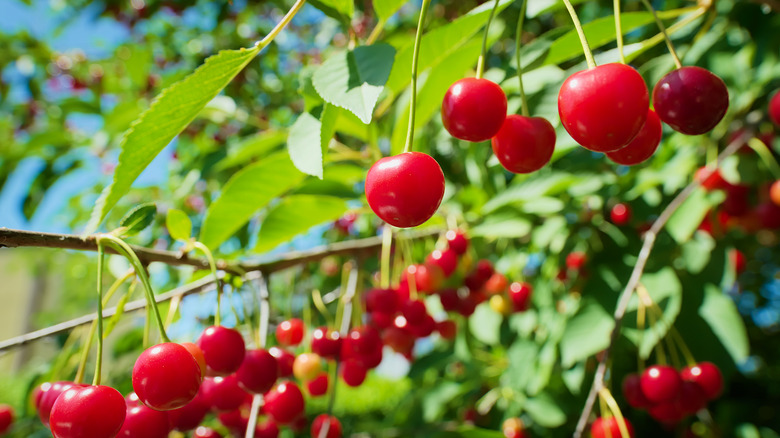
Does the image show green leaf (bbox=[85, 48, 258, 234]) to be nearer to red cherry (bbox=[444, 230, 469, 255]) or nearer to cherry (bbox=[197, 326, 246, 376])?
cherry (bbox=[197, 326, 246, 376])

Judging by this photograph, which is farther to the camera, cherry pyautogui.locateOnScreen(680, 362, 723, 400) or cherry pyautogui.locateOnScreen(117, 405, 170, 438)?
cherry pyautogui.locateOnScreen(680, 362, 723, 400)

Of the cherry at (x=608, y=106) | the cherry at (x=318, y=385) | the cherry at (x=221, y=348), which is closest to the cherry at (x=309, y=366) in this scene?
the cherry at (x=318, y=385)

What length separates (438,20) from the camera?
2943 millimetres

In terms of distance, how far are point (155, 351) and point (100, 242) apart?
180mm

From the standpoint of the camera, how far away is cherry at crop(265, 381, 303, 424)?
1.21 meters

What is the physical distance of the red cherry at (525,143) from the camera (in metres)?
0.76

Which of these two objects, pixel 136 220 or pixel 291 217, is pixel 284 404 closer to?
pixel 291 217

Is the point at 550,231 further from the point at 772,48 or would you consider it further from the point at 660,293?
the point at 772,48

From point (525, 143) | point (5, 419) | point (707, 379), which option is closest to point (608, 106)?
point (525, 143)

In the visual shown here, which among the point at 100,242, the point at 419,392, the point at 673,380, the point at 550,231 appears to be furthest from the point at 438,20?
the point at 100,242

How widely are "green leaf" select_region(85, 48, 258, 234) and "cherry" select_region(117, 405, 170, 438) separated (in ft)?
1.06

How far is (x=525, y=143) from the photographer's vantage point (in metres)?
0.76

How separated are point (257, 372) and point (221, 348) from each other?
13cm

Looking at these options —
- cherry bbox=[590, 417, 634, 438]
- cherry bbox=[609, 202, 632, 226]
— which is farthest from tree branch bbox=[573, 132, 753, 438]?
cherry bbox=[609, 202, 632, 226]
